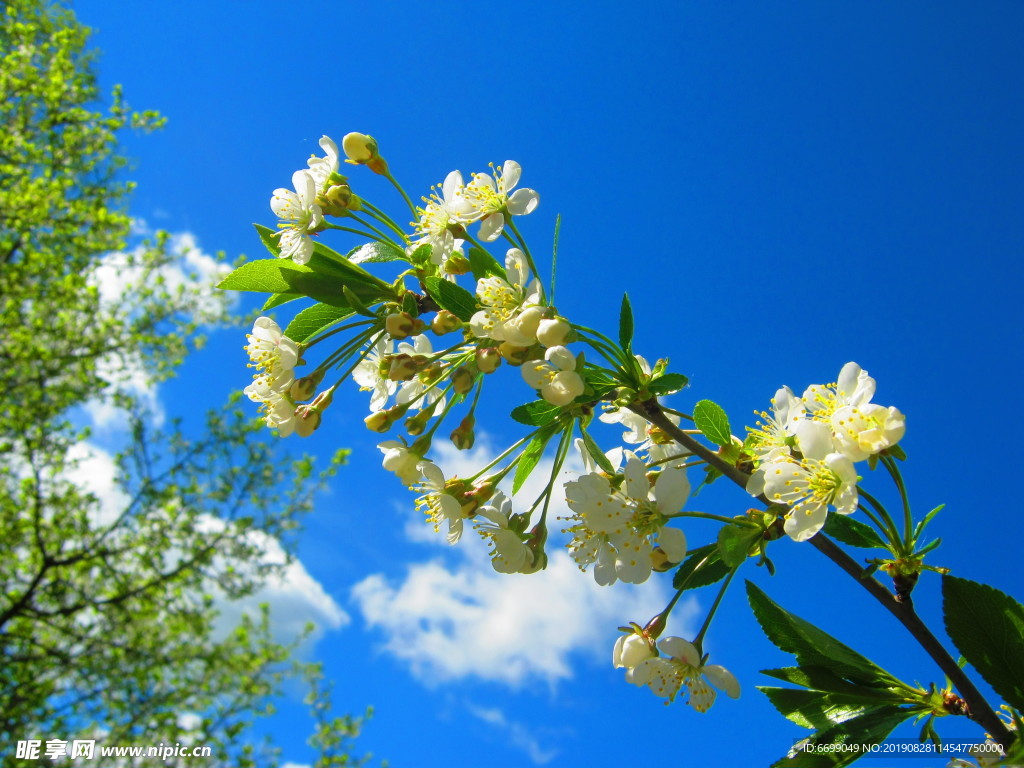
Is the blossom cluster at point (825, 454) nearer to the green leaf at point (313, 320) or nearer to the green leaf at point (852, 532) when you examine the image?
the green leaf at point (852, 532)

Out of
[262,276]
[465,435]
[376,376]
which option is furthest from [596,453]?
[262,276]

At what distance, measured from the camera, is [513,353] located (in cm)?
137

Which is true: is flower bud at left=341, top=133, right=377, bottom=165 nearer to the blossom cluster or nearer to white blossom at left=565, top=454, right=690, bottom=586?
white blossom at left=565, top=454, right=690, bottom=586

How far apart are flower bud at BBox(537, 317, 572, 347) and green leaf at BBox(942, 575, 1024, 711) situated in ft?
2.56

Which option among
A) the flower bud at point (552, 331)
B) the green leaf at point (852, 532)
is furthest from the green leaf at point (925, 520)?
the flower bud at point (552, 331)

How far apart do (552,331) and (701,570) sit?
21.9 inches

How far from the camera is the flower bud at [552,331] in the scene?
51.1 inches

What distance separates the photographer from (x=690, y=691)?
1.48m

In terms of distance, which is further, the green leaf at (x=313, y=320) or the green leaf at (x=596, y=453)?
the green leaf at (x=313, y=320)

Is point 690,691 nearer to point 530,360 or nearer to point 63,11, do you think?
point 530,360

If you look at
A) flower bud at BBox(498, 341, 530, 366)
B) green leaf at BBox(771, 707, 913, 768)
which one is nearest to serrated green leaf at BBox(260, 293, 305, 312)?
flower bud at BBox(498, 341, 530, 366)

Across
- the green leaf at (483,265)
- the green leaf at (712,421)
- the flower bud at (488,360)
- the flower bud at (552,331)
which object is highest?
the green leaf at (483,265)

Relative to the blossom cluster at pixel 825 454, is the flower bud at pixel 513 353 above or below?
above

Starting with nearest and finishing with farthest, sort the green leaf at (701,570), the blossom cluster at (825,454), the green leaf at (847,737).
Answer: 1. the blossom cluster at (825,454)
2. the green leaf at (847,737)
3. the green leaf at (701,570)
